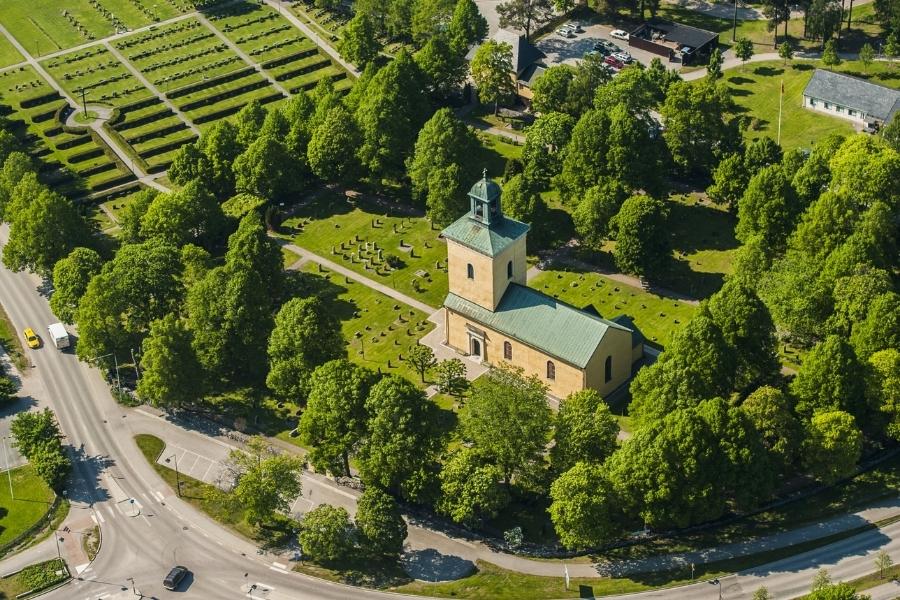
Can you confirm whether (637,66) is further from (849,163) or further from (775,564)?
(775,564)

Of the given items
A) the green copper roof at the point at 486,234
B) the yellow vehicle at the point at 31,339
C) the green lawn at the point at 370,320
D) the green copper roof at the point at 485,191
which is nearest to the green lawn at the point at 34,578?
the yellow vehicle at the point at 31,339

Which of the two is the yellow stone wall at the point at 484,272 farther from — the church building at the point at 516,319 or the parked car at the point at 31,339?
the parked car at the point at 31,339

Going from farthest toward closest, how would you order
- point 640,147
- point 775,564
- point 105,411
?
point 640,147, point 105,411, point 775,564

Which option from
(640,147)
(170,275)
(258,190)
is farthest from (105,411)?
(640,147)

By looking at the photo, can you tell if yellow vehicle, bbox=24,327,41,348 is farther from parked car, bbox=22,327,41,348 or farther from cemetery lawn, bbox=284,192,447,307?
cemetery lawn, bbox=284,192,447,307

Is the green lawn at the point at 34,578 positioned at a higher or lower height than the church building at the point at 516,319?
lower

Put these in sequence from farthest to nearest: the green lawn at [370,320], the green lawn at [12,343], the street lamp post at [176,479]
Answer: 1. the green lawn at [12,343]
2. the green lawn at [370,320]
3. the street lamp post at [176,479]
